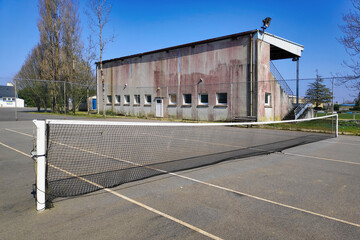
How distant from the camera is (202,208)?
388cm

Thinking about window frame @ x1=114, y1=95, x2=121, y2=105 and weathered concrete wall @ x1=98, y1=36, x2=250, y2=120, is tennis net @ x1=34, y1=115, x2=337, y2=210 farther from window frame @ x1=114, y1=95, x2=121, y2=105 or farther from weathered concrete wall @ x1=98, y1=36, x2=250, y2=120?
window frame @ x1=114, y1=95, x2=121, y2=105

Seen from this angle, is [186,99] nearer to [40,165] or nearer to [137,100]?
[137,100]

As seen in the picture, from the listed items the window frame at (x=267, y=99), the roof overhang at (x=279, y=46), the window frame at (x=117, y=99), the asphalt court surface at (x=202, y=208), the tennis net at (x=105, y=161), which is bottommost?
the asphalt court surface at (x=202, y=208)

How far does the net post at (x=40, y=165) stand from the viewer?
3.65 metres

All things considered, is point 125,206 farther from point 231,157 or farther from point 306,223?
point 231,157

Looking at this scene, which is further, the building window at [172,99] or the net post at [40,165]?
the building window at [172,99]

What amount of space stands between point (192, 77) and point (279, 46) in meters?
7.96

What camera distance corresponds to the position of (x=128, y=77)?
3142 centimetres

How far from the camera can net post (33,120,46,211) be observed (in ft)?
12.0

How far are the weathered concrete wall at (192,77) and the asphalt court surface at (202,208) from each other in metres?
15.3

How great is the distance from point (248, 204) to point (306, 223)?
0.88 m

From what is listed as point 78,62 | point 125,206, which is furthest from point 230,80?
point 78,62

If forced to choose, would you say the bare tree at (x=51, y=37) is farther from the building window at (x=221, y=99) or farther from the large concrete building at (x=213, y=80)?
the building window at (x=221, y=99)

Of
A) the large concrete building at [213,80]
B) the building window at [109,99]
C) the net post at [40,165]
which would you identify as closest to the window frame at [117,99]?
the building window at [109,99]
